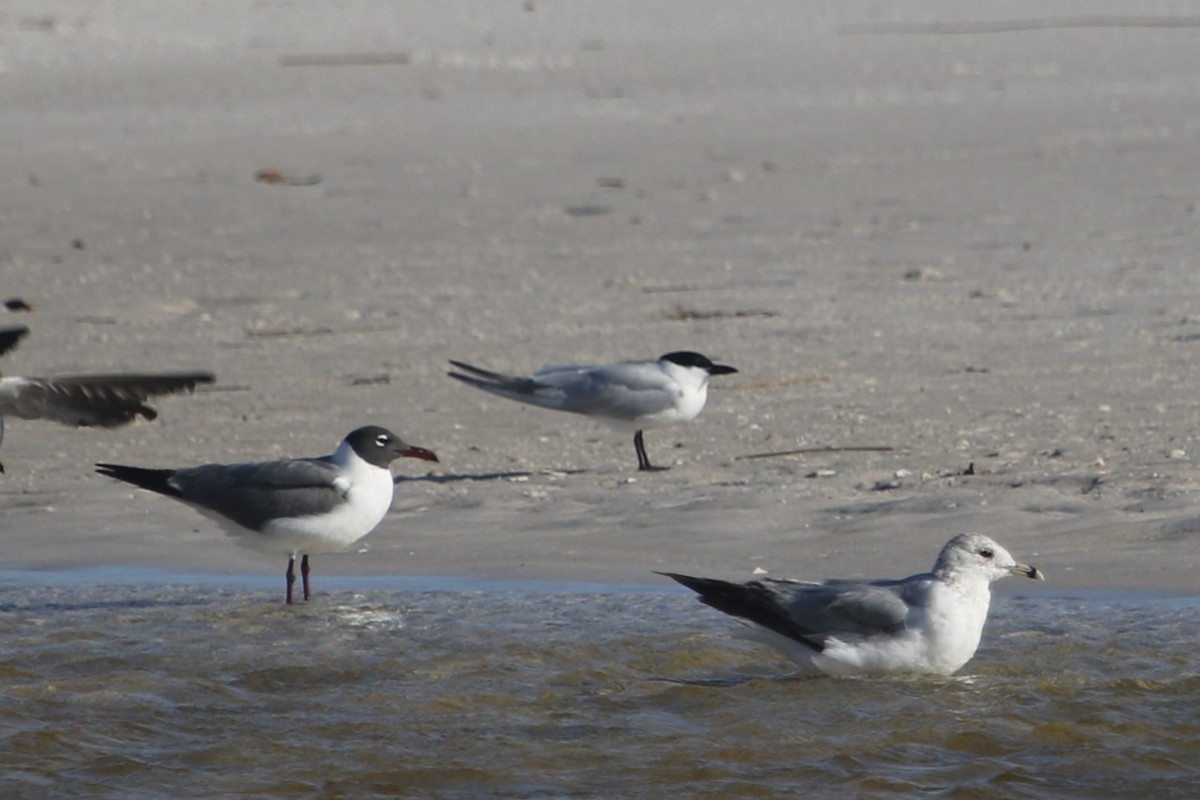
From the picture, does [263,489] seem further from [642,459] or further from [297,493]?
[642,459]

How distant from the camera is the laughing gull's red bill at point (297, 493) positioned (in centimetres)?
681

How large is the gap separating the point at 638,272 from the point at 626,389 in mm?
3759

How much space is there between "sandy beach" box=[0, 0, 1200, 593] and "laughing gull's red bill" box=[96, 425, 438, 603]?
1.32ft

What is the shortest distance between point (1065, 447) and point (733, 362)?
7.55ft

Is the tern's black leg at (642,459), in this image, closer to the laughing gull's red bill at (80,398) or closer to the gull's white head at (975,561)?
the laughing gull's red bill at (80,398)

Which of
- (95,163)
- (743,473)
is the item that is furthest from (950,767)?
(95,163)

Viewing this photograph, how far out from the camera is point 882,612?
571cm

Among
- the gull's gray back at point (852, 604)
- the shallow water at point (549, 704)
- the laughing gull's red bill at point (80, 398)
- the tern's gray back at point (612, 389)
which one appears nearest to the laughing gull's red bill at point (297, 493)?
the shallow water at point (549, 704)

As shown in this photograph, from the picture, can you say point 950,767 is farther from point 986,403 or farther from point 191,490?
point 986,403

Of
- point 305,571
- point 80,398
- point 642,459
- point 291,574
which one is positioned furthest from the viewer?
point 642,459

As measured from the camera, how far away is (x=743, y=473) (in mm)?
7949

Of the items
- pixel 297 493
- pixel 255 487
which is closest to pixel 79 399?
pixel 255 487

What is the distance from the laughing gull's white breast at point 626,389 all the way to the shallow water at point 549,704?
171cm

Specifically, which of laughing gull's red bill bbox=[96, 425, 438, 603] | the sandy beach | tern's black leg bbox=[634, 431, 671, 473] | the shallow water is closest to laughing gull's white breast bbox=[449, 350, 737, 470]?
tern's black leg bbox=[634, 431, 671, 473]
